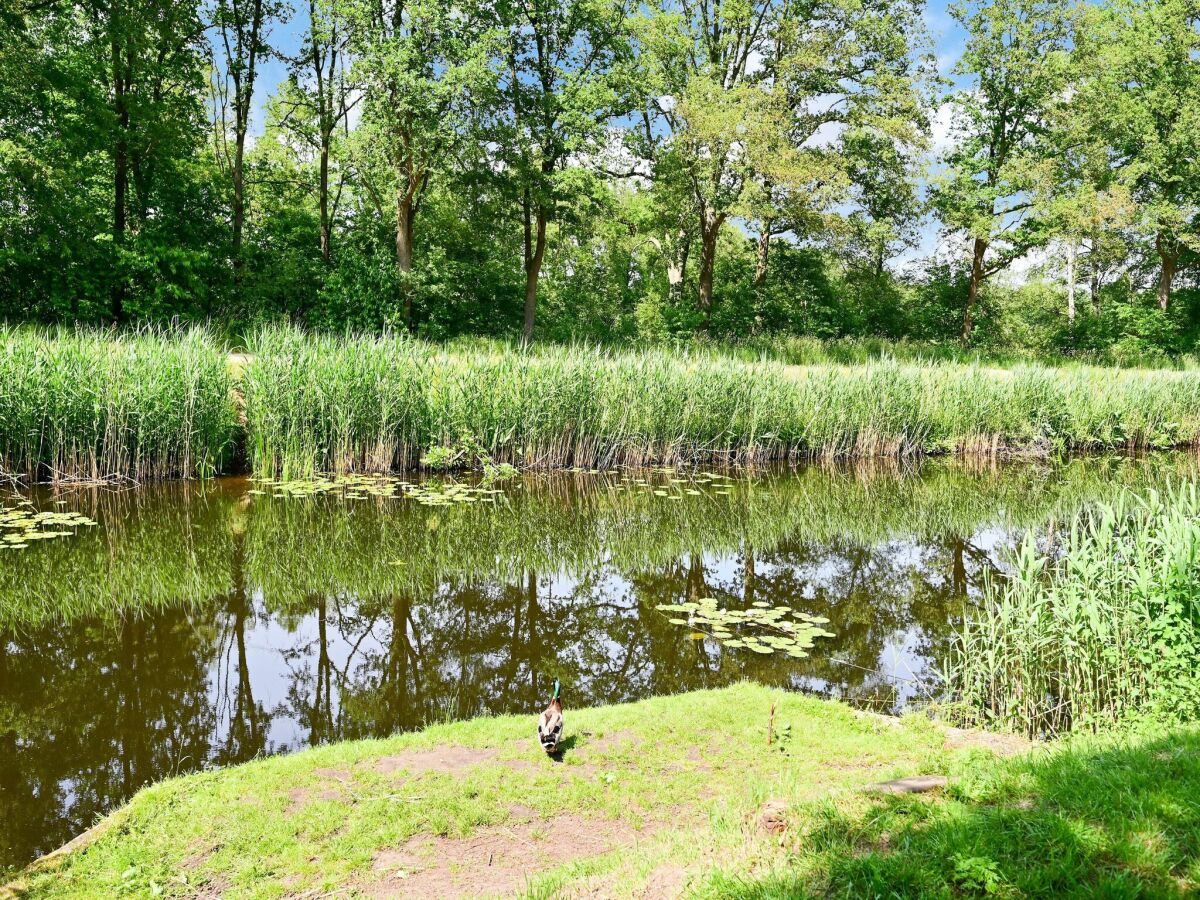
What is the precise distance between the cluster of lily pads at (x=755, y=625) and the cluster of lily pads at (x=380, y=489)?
4622mm

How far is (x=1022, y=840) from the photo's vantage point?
2.73m

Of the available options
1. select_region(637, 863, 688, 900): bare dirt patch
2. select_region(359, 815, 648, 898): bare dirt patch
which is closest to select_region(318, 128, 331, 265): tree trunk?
select_region(359, 815, 648, 898): bare dirt patch

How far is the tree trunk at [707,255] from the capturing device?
2670 centimetres

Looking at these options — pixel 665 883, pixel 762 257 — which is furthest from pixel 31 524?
pixel 762 257

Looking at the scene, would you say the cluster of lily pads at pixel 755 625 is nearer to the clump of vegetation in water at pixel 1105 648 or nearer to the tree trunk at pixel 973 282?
the clump of vegetation in water at pixel 1105 648

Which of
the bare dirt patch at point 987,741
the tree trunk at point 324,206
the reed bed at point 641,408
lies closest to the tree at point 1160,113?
the reed bed at point 641,408

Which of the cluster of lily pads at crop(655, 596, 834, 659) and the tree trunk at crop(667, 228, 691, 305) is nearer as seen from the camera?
the cluster of lily pads at crop(655, 596, 834, 659)

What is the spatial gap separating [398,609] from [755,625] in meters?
3.28

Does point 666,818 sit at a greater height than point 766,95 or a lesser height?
lesser

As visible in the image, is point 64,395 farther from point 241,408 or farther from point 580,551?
point 580,551

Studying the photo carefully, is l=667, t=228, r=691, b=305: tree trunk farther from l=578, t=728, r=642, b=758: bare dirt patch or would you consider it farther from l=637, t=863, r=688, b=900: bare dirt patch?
l=637, t=863, r=688, b=900: bare dirt patch

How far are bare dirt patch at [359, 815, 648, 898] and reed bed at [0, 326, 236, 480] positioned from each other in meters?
9.52

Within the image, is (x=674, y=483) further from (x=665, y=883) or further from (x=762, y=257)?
(x=762, y=257)

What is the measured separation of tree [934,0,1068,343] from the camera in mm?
28766
